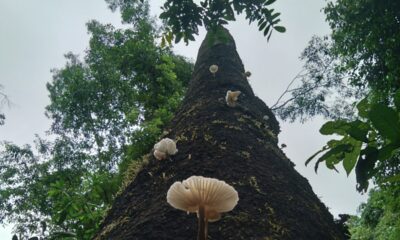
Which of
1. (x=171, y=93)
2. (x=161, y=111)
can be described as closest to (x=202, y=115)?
(x=161, y=111)

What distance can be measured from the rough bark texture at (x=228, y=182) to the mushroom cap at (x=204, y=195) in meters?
0.18

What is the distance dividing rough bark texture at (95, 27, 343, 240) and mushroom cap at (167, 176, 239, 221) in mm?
178

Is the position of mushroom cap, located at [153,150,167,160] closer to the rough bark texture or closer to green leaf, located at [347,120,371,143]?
the rough bark texture

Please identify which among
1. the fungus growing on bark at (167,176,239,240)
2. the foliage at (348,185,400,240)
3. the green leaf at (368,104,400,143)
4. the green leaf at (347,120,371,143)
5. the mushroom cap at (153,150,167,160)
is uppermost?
the foliage at (348,185,400,240)

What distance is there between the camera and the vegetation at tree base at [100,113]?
6488mm

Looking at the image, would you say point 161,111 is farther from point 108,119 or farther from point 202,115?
point 108,119

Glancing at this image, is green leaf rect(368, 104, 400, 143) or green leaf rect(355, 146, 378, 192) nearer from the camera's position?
green leaf rect(368, 104, 400, 143)

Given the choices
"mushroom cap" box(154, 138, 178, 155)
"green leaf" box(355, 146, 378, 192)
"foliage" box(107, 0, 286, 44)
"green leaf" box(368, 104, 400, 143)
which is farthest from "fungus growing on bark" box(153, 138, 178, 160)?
"green leaf" box(368, 104, 400, 143)

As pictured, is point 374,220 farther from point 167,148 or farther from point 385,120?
point 385,120

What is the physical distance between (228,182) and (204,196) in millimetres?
520

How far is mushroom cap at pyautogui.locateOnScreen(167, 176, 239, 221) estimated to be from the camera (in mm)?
999

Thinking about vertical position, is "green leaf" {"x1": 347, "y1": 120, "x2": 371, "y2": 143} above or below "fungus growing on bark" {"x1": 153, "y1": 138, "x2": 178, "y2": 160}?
below

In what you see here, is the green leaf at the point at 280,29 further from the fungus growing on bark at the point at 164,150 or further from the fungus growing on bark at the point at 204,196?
the fungus growing on bark at the point at 204,196

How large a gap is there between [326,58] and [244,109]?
931 cm
